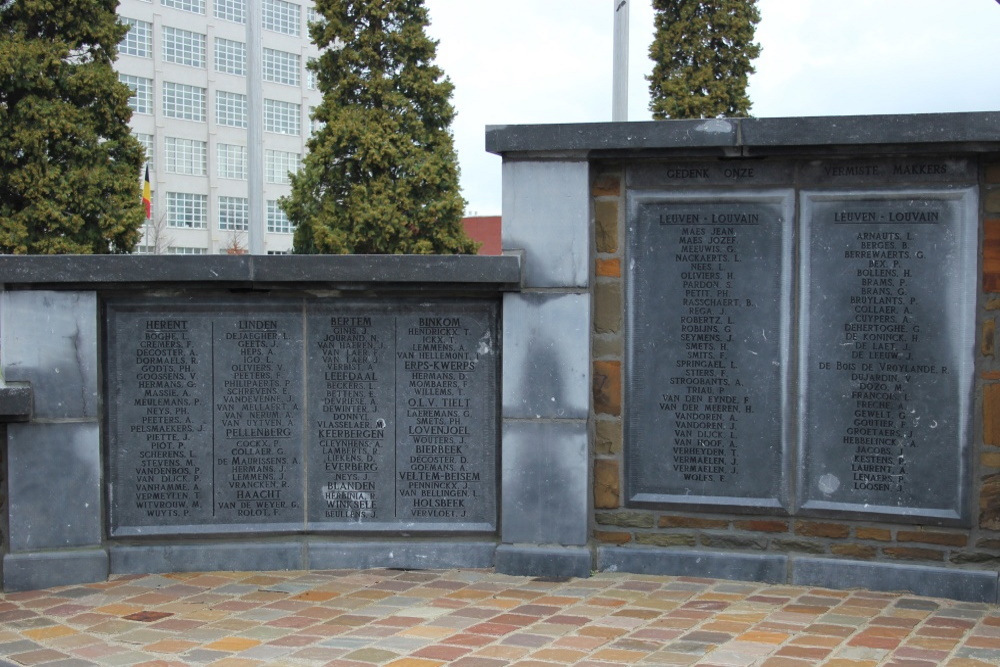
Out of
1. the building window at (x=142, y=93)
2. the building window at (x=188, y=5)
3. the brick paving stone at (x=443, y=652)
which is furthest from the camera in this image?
the building window at (x=188, y=5)

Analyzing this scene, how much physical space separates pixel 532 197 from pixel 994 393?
266 cm

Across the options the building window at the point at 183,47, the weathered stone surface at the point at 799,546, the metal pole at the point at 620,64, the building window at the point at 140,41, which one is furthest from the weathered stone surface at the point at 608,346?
the building window at the point at 183,47

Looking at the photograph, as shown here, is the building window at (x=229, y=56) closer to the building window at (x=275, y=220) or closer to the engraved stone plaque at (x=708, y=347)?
the building window at (x=275, y=220)

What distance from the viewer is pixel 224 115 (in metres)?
50.8

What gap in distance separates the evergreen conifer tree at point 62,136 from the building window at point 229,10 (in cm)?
3158

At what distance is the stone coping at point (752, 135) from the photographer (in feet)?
17.4

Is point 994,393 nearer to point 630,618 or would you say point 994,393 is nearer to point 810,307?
point 810,307

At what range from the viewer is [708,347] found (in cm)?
589

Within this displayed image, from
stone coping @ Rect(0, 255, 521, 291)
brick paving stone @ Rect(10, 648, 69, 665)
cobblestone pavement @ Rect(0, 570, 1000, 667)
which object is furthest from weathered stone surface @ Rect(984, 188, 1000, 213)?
brick paving stone @ Rect(10, 648, 69, 665)

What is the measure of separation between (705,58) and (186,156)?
33609mm

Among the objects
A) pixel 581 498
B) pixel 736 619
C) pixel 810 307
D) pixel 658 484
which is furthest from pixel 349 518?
pixel 810 307

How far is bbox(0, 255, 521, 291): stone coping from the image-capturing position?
5.81 metres

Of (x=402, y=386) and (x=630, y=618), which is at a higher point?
(x=402, y=386)

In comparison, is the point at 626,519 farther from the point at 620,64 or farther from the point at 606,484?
the point at 620,64
